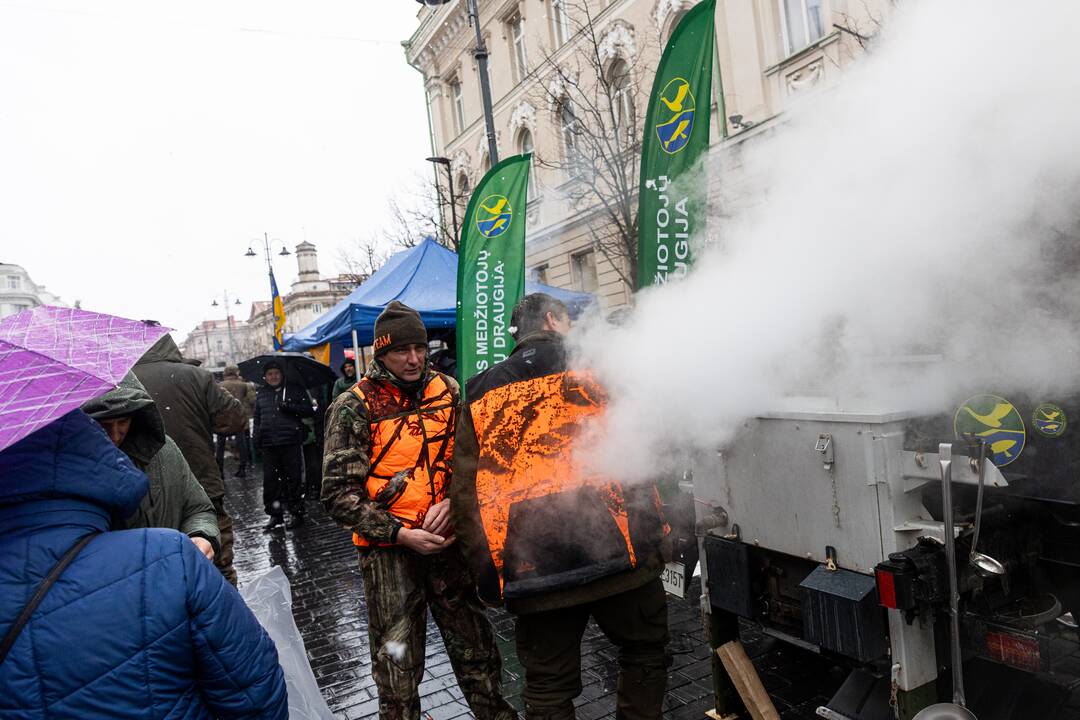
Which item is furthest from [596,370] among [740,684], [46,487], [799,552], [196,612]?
[46,487]

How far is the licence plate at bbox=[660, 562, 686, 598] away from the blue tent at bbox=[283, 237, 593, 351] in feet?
18.4

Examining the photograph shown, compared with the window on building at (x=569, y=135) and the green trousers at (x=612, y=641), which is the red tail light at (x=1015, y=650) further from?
the window on building at (x=569, y=135)

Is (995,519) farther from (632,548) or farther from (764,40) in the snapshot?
(764,40)

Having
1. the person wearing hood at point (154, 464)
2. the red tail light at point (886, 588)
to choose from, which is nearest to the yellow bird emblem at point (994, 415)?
the red tail light at point (886, 588)

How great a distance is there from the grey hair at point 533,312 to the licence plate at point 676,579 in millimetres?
1382

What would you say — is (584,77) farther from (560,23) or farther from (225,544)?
(225,544)

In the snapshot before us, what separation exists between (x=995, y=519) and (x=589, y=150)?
9.82 metres

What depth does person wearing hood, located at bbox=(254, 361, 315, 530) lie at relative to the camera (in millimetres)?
8086

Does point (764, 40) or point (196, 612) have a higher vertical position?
point (764, 40)

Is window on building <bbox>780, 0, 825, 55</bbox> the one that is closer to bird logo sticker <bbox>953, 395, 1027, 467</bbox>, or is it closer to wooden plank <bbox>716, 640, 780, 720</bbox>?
bird logo sticker <bbox>953, 395, 1027, 467</bbox>

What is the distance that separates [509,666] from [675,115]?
12.3 feet

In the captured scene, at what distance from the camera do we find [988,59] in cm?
237

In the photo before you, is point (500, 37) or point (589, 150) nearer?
point (589, 150)

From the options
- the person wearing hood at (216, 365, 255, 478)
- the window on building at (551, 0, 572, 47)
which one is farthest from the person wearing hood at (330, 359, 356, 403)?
the window on building at (551, 0, 572, 47)
